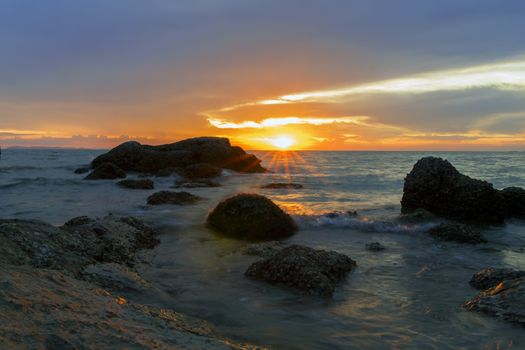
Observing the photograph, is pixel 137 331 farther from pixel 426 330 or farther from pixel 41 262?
pixel 426 330

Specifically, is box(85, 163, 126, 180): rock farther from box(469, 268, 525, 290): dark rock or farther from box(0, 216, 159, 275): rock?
box(469, 268, 525, 290): dark rock

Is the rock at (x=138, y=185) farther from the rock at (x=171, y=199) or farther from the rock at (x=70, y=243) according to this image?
the rock at (x=70, y=243)

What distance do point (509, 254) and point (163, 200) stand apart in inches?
405

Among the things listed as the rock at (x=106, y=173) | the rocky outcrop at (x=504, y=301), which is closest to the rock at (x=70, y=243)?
the rocky outcrop at (x=504, y=301)

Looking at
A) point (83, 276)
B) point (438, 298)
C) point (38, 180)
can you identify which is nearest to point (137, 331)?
point (83, 276)

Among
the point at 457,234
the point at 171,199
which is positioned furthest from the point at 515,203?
the point at 171,199

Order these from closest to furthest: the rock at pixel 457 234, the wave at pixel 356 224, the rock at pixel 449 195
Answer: the rock at pixel 457 234 < the wave at pixel 356 224 < the rock at pixel 449 195

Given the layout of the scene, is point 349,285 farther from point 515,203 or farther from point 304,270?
point 515,203

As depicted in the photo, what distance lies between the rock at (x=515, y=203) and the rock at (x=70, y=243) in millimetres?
11173

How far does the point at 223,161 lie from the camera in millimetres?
32281

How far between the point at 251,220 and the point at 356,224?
332 cm

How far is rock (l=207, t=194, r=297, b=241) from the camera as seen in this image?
31.4ft

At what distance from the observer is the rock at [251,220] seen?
959cm

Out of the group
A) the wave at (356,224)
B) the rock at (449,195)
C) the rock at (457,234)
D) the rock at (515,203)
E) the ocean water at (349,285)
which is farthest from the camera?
the rock at (515,203)
